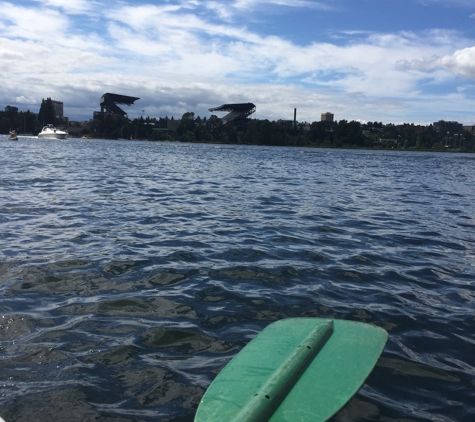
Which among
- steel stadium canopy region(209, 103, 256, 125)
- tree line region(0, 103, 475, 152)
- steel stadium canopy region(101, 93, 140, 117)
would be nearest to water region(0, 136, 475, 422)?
tree line region(0, 103, 475, 152)

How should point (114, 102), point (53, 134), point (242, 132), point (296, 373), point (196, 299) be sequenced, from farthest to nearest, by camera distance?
point (114, 102) < point (242, 132) < point (53, 134) < point (196, 299) < point (296, 373)

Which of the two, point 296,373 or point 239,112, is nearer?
point 296,373

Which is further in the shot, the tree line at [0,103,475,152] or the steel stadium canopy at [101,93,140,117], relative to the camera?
the steel stadium canopy at [101,93,140,117]

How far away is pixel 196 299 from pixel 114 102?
159 metres

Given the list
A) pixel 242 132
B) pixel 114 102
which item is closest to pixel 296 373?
pixel 242 132

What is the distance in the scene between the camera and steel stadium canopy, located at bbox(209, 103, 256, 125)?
→ 146m

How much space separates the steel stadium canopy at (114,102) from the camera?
151875 mm

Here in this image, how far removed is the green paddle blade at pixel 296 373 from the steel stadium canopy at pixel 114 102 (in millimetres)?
157032

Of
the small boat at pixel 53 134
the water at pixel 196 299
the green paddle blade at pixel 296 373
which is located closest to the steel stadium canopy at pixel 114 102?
the small boat at pixel 53 134

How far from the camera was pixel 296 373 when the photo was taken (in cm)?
339

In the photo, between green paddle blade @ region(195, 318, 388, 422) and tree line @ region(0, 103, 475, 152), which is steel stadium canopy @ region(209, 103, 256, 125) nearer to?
tree line @ region(0, 103, 475, 152)

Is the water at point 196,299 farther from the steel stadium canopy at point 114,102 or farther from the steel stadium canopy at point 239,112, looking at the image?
the steel stadium canopy at point 114,102

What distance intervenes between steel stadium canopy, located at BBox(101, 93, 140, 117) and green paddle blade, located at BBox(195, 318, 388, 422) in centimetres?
15703

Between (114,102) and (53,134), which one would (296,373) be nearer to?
(53,134)
